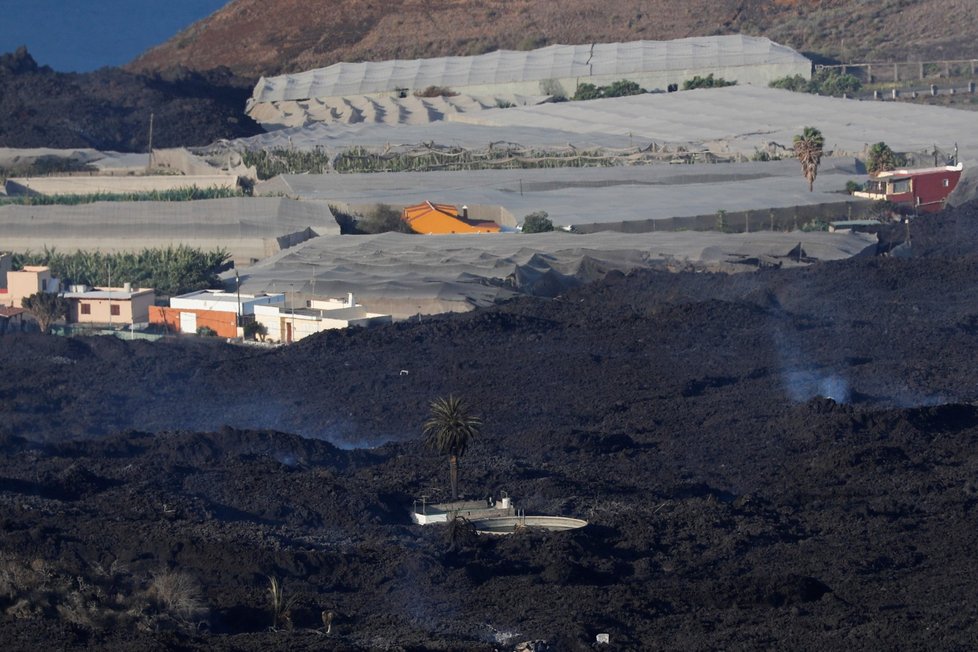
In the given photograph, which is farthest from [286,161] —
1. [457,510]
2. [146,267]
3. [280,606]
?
[280,606]

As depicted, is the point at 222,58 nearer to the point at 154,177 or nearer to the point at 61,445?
the point at 154,177

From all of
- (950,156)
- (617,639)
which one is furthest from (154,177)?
(617,639)

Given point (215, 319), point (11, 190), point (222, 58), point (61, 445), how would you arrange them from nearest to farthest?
point (61, 445), point (215, 319), point (11, 190), point (222, 58)

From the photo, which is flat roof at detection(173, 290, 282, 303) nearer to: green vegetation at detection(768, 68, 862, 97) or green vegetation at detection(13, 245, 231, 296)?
green vegetation at detection(13, 245, 231, 296)

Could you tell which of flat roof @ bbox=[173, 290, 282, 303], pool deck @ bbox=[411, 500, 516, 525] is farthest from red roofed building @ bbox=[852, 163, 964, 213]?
pool deck @ bbox=[411, 500, 516, 525]

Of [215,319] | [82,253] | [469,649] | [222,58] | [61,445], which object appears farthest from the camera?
[222,58]

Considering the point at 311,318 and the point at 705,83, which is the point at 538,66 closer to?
the point at 705,83
